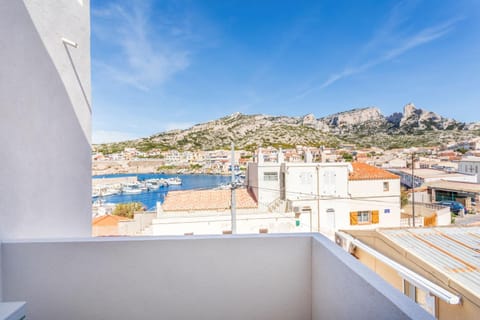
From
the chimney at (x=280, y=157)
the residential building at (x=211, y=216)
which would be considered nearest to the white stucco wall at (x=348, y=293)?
the residential building at (x=211, y=216)

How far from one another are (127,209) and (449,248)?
868cm

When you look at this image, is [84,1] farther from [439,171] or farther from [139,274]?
[439,171]

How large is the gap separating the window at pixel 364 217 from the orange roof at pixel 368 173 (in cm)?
156

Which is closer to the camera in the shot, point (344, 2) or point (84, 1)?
point (84, 1)

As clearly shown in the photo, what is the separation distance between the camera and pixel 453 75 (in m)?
9.30

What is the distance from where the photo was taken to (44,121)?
75.9 inches

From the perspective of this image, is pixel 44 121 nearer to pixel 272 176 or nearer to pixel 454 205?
pixel 454 205

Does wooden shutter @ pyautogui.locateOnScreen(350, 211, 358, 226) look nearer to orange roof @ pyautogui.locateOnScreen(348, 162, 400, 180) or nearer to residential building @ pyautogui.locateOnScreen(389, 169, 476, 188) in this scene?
orange roof @ pyautogui.locateOnScreen(348, 162, 400, 180)

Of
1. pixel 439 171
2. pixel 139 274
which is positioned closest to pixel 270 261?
pixel 139 274

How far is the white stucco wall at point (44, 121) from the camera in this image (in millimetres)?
1647

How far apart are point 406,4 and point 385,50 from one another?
3311mm

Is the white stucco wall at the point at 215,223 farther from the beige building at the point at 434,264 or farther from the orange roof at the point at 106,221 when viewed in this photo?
the beige building at the point at 434,264

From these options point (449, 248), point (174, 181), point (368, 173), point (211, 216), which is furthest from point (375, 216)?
point (449, 248)

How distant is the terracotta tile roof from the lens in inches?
376
